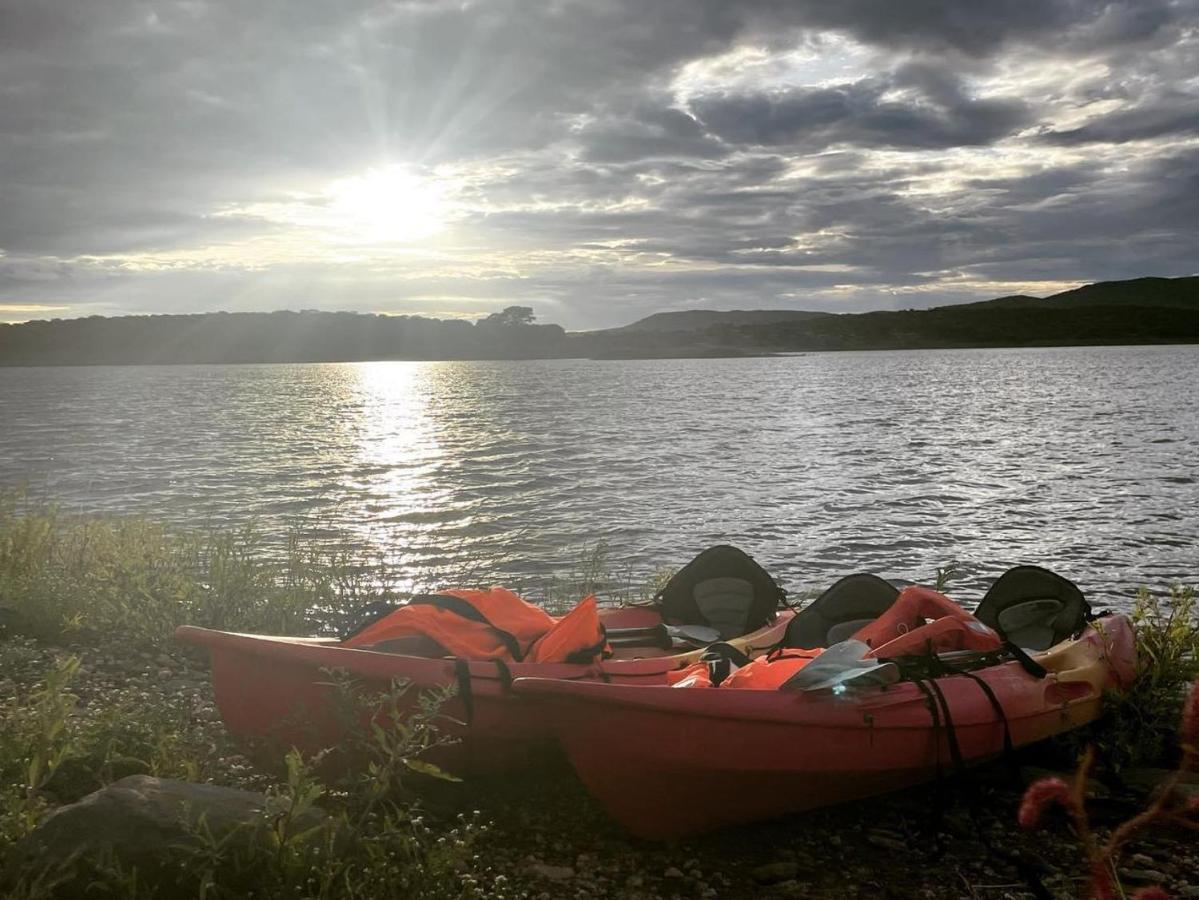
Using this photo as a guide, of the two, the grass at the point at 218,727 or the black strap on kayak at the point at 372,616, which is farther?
the black strap on kayak at the point at 372,616

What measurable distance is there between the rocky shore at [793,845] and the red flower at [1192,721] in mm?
3164

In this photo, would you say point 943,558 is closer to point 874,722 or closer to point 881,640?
point 881,640

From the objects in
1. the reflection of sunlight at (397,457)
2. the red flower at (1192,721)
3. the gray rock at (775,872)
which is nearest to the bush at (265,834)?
the gray rock at (775,872)

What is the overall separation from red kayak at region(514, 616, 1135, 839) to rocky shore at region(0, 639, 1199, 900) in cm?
19

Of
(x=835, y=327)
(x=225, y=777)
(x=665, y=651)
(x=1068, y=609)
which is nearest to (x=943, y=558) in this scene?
(x=1068, y=609)

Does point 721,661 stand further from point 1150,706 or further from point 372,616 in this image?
point 1150,706

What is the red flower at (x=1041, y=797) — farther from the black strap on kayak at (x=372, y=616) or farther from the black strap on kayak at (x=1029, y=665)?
the black strap on kayak at (x=372, y=616)

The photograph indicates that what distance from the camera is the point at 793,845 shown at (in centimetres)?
506

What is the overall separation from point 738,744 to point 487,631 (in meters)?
1.71

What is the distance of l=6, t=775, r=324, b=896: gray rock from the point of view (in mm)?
3543

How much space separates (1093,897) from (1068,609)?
240 inches

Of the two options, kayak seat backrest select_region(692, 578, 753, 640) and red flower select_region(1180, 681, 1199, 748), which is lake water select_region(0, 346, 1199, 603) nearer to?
kayak seat backrest select_region(692, 578, 753, 640)

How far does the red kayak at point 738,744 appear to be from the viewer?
4719mm

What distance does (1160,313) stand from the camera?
13262cm
